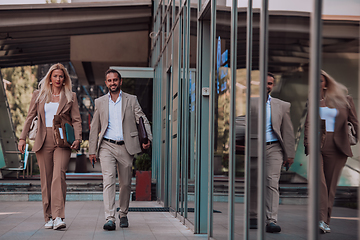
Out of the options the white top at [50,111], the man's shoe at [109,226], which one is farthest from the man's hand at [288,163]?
the white top at [50,111]

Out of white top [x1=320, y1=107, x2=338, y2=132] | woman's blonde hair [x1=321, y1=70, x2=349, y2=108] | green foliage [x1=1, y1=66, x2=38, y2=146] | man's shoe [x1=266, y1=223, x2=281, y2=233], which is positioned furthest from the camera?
green foliage [x1=1, y1=66, x2=38, y2=146]

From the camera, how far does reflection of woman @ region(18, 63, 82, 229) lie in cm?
556

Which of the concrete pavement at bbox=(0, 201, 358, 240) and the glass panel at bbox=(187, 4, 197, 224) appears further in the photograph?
the glass panel at bbox=(187, 4, 197, 224)

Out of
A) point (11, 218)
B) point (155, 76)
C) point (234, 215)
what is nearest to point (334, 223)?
point (234, 215)

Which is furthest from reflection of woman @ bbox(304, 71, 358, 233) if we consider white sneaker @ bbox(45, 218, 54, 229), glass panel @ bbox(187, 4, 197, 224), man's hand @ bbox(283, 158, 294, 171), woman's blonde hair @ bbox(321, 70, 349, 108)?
white sneaker @ bbox(45, 218, 54, 229)

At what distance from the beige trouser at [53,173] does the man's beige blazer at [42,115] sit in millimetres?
66

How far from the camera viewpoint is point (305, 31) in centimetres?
228

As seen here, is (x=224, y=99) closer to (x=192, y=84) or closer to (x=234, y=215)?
(x=234, y=215)

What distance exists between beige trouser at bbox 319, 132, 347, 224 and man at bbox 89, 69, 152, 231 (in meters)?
3.88

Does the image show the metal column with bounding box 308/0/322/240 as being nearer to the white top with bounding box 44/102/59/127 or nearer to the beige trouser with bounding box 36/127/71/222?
the beige trouser with bounding box 36/127/71/222

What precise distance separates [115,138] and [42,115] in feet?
2.90

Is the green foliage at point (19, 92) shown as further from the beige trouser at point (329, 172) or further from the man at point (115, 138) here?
the beige trouser at point (329, 172)

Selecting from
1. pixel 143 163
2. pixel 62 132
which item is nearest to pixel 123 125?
pixel 62 132

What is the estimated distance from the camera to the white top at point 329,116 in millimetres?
1988
